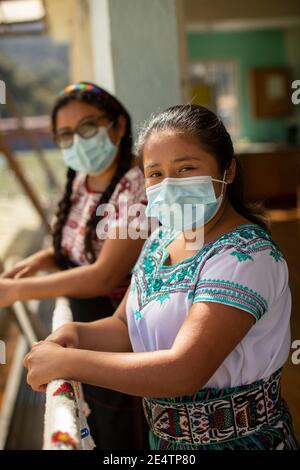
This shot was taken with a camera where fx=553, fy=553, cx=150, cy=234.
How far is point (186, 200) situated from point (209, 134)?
0.42 feet

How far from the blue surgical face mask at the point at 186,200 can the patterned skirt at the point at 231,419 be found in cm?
31

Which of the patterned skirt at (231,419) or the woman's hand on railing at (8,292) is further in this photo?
the woman's hand on railing at (8,292)

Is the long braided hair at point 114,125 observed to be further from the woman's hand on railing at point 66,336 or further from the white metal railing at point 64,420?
the white metal railing at point 64,420

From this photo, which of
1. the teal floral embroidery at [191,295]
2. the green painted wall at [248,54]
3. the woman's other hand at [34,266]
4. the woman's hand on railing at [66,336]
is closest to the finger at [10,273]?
the woman's other hand at [34,266]

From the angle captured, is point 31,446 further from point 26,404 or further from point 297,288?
point 297,288

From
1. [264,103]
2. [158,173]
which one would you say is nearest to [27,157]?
[264,103]

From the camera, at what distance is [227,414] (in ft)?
3.28

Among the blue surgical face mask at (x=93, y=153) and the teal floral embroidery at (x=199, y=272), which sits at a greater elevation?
the blue surgical face mask at (x=93, y=153)

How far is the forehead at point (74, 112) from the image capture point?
1544 millimetres

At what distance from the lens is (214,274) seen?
3.08 ft

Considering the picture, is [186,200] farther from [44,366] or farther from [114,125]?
[114,125]

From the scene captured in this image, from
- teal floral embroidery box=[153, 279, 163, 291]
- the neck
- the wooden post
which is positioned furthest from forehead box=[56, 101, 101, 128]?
the wooden post

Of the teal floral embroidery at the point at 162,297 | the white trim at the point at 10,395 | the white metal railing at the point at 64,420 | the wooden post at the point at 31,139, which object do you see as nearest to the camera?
the white metal railing at the point at 64,420

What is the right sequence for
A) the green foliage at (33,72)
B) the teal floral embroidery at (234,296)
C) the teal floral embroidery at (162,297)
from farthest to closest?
the green foliage at (33,72), the teal floral embroidery at (162,297), the teal floral embroidery at (234,296)
